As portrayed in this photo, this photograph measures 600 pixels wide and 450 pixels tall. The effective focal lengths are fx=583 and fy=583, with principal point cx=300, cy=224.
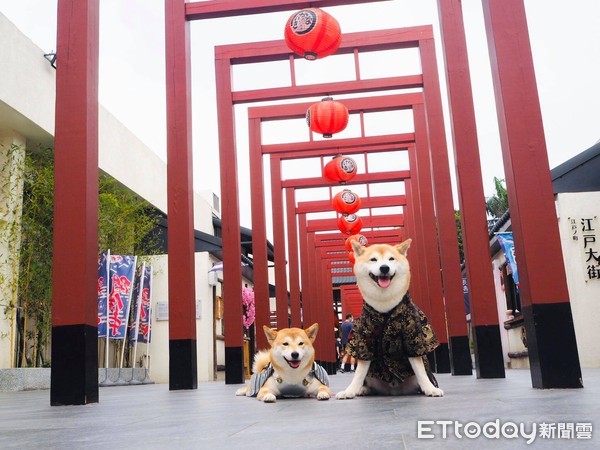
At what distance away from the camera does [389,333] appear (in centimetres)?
389

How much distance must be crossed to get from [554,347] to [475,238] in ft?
8.38

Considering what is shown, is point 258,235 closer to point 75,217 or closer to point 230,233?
point 230,233

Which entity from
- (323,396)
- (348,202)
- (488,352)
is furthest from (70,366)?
(348,202)

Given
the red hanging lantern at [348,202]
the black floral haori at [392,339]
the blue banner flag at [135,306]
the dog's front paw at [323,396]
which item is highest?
the red hanging lantern at [348,202]

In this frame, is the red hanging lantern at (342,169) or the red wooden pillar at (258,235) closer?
the red hanging lantern at (342,169)

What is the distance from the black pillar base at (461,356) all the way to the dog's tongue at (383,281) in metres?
3.91

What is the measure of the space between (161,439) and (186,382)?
410 cm

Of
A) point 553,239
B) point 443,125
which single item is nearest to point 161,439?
point 553,239

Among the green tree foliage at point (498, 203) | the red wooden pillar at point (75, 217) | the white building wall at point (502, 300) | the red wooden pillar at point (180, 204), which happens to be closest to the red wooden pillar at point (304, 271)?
the white building wall at point (502, 300)

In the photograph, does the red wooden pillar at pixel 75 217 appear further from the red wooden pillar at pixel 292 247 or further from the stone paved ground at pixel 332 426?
the red wooden pillar at pixel 292 247

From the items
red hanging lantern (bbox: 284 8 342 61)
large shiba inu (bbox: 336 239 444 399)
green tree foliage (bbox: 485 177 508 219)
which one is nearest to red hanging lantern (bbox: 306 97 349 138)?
red hanging lantern (bbox: 284 8 342 61)

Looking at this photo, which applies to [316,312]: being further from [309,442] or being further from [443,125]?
[309,442]

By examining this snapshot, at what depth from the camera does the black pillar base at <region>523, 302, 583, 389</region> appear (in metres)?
3.62

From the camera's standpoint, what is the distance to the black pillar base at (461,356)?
7270mm
